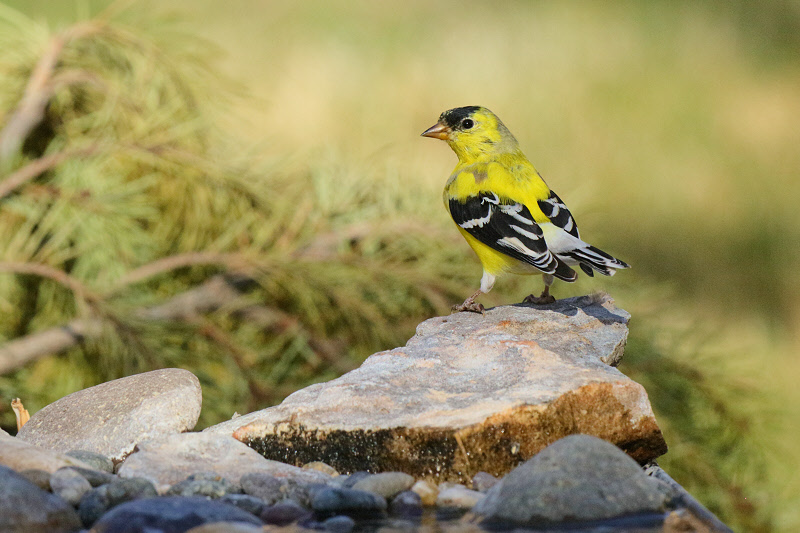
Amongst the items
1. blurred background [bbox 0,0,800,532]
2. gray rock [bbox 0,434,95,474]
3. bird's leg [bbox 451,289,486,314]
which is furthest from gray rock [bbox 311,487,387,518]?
blurred background [bbox 0,0,800,532]

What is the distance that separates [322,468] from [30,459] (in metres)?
0.40

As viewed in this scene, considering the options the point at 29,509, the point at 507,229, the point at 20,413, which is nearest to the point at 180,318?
the point at 20,413

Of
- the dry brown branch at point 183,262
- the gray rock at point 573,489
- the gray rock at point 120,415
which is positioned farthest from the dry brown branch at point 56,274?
the gray rock at point 573,489

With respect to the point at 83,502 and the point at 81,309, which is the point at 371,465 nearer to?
the point at 83,502

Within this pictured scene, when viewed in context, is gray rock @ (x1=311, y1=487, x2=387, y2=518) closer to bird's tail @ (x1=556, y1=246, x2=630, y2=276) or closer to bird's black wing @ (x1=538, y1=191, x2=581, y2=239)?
bird's tail @ (x1=556, y1=246, x2=630, y2=276)

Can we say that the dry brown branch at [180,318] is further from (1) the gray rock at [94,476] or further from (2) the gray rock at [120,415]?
(1) the gray rock at [94,476]

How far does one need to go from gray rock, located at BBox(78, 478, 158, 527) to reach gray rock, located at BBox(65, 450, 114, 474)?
0.64 feet

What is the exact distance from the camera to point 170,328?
240cm

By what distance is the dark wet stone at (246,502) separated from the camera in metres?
1.20

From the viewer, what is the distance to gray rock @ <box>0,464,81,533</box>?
1.09m

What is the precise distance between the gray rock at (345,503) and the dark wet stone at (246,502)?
0.23 feet

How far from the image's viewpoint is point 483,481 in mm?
1310

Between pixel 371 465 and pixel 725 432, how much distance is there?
4.95ft

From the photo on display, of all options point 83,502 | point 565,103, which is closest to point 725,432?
point 83,502
